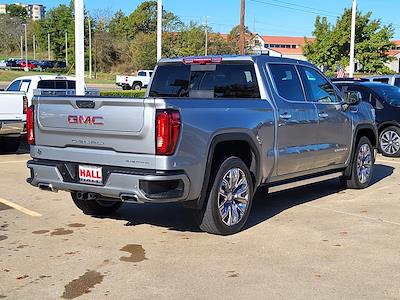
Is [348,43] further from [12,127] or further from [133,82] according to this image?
[12,127]

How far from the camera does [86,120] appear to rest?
5.55m

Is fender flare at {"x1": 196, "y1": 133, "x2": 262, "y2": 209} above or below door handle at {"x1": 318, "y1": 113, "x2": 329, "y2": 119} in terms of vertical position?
below

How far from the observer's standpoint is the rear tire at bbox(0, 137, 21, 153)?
12898 mm

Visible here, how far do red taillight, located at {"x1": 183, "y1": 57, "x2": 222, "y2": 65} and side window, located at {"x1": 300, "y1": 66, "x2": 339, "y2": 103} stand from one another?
122 cm

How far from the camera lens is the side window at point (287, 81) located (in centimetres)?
686

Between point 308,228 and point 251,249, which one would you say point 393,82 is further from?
point 251,249

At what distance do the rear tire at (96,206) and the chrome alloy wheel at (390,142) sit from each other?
310 inches

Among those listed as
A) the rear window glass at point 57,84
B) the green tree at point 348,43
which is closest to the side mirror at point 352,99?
the rear window glass at point 57,84

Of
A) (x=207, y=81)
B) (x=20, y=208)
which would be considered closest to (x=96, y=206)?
(x=20, y=208)

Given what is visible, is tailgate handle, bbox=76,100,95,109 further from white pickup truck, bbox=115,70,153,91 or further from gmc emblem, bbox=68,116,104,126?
white pickup truck, bbox=115,70,153,91

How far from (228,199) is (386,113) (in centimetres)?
786

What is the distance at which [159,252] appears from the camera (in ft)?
17.8

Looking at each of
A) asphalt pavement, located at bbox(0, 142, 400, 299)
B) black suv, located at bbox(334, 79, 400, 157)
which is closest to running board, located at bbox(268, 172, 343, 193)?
asphalt pavement, located at bbox(0, 142, 400, 299)

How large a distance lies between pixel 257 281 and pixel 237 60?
9.96 feet
